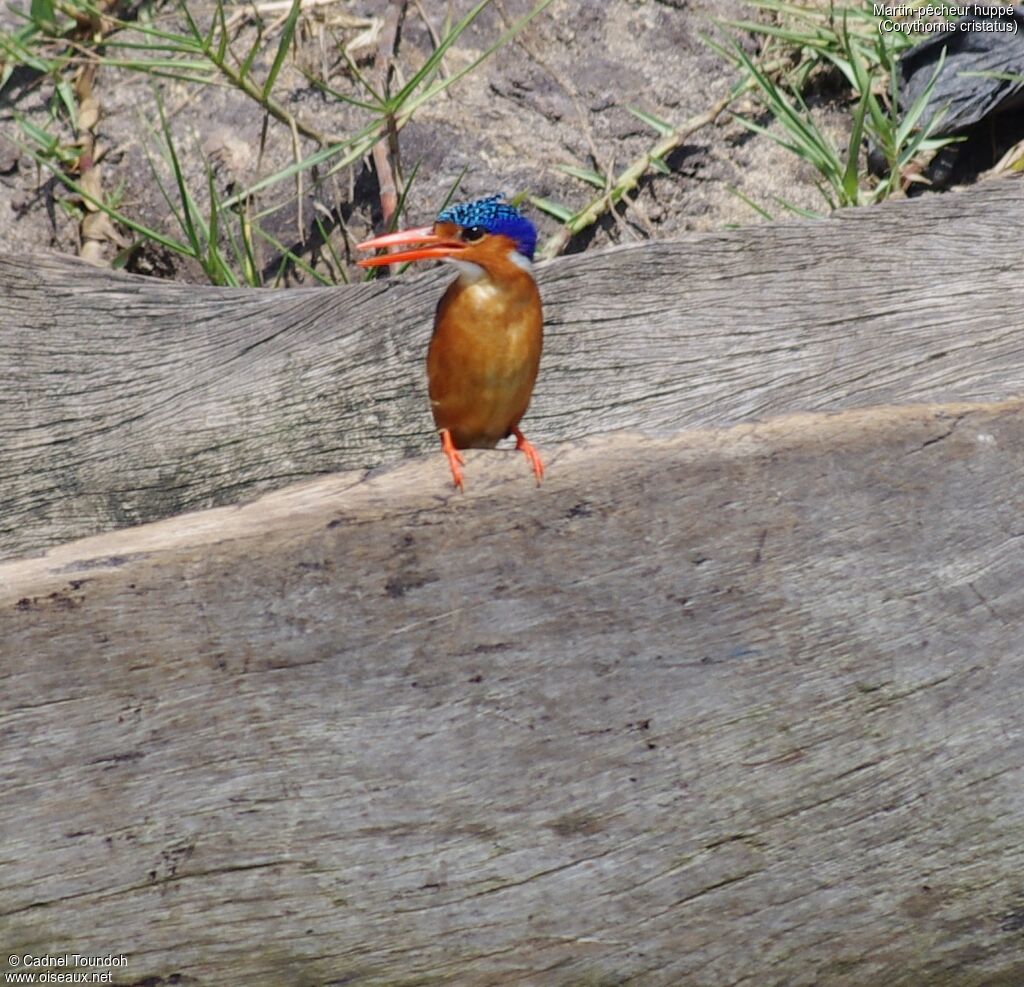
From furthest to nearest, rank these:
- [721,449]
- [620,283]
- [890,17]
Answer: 1. [890,17]
2. [620,283]
3. [721,449]

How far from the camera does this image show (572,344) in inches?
132

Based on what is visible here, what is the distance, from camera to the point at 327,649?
90.3 inches

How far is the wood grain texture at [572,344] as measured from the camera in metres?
3.26

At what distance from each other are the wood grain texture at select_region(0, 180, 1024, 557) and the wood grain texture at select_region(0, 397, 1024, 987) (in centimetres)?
78

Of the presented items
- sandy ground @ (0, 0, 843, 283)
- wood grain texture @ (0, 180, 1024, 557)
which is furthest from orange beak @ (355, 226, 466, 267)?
sandy ground @ (0, 0, 843, 283)

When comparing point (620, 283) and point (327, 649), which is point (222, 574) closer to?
point (327, 649)

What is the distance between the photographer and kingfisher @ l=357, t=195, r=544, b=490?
8.53 ft

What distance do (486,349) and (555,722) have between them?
0.73m

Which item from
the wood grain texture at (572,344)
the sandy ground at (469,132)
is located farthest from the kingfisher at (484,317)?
the sandy ground at (469,132)

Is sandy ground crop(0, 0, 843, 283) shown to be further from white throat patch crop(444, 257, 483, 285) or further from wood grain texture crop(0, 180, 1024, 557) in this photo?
white throat patch crop(444, 257, 483, 285)

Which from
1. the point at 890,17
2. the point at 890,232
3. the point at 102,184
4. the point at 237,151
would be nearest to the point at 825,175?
the point at 890,232

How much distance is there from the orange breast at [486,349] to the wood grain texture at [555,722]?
295 mm

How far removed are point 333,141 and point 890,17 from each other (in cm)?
155

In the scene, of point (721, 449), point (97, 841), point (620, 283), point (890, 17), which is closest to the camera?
point (97, 841)
